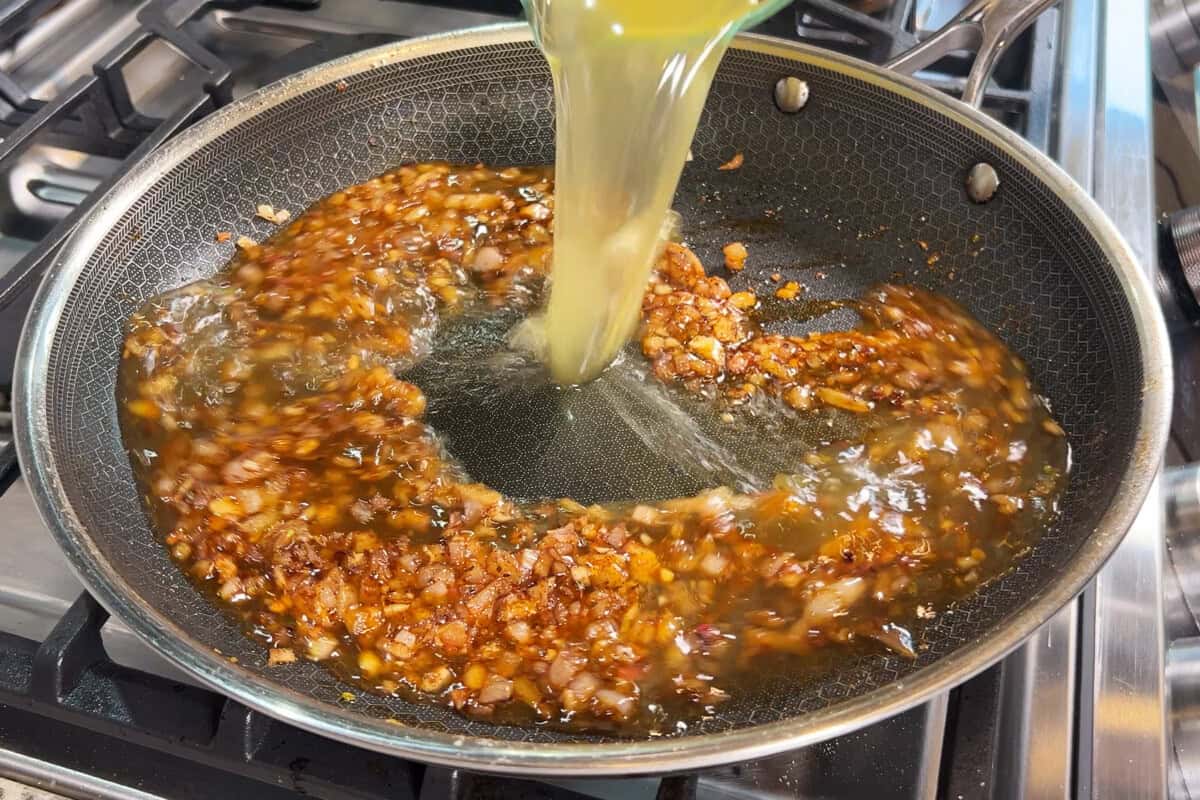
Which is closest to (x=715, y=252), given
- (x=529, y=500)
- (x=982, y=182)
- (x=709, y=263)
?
(x=709, y=263)

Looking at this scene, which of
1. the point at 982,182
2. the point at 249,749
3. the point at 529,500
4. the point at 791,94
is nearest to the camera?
the point at 249,749

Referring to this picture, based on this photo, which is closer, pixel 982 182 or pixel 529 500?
pixel 529 500

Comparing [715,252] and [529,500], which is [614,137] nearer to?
[715,252]

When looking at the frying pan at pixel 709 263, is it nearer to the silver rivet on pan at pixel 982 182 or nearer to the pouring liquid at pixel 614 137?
the silver rivet on pan at pixel 982 182

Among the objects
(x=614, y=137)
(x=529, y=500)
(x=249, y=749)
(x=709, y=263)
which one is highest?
(x=614, y=137)

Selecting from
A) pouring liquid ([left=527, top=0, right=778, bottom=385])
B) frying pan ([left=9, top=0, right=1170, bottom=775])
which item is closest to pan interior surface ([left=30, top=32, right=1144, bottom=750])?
frying pan ([left=9, top=0, right=1170, bottom=775])

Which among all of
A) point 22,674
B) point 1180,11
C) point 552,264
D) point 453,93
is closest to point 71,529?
point 22,674
